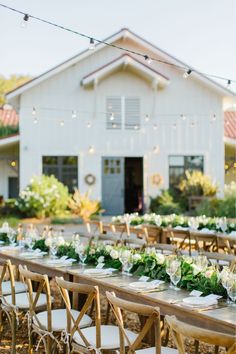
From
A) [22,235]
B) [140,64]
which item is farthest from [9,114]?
[22,235]

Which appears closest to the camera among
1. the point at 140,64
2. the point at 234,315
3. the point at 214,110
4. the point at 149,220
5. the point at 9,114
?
the point at 234,315

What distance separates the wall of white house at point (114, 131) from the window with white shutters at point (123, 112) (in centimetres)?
19

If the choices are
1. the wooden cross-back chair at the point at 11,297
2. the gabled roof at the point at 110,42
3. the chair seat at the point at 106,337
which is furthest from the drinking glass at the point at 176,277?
the gabled roof at the point at 110,42

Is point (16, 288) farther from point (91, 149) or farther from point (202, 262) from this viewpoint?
point (91, 149)

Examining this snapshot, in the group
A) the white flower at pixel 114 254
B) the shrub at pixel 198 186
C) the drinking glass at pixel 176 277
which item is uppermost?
the shrub at pixel 198 186

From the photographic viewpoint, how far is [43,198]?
1764 centimetres

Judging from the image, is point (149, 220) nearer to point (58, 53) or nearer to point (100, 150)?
point (100, 150)

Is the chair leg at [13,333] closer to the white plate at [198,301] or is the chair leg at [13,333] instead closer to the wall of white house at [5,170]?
the white plate at [198,301]

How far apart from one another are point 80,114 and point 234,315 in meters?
16.2

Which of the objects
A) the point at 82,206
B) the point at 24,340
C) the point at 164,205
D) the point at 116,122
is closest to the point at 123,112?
the point at 116,122

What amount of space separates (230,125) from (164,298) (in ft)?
64.2

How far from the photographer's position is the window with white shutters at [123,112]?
1944 cm

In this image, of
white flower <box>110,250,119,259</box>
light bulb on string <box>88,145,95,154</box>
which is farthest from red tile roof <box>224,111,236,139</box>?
white flower <box>110,250,119,259</box>

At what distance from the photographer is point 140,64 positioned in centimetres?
1870
